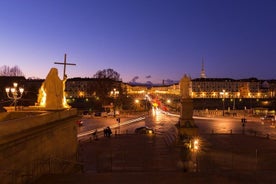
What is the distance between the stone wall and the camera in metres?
7.82

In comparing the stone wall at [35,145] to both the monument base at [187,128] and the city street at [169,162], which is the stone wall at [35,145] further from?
the monument base at [187,128]

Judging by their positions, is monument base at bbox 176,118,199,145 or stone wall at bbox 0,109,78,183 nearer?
stone wall at bbox 0,109,78,183

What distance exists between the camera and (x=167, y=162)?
16.7m

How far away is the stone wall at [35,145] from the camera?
7.82 meters

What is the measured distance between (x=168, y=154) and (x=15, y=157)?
39.9ft

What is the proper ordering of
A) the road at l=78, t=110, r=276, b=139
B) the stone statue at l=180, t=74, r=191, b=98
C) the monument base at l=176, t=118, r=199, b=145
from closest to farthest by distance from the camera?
the monument base at l=176, t=118, r=199, b=145, the stone statue at l=180, t=74, r=191, b=98, the road at l=78, t=110, r=276, b=139

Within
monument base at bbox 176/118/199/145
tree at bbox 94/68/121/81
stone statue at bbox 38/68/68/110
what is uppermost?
tree at bbox 94/68/121/81

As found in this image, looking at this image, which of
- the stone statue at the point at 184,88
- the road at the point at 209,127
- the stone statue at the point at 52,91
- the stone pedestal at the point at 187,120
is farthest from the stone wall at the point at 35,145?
the road at the point at 209,127

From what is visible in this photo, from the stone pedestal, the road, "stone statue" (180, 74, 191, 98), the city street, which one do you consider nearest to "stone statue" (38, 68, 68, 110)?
the city street

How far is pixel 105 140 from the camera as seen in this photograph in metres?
25.1

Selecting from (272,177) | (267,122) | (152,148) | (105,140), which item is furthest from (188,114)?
(267,122)

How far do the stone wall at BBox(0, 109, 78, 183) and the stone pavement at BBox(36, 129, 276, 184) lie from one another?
0.80m

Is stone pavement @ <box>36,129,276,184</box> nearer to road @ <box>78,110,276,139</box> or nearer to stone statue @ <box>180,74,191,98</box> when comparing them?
stone statue @ <box>180,74,191,98</box>

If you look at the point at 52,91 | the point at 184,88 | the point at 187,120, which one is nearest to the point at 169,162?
the point at 187,120
